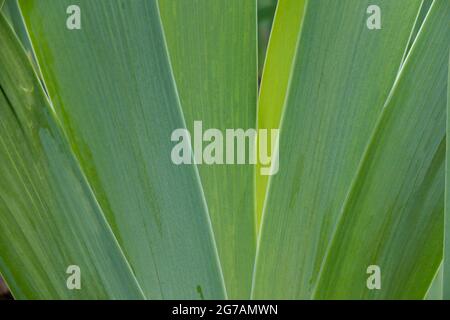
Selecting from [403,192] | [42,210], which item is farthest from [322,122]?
[42,210]

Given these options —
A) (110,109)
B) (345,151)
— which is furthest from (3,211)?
(345,151)

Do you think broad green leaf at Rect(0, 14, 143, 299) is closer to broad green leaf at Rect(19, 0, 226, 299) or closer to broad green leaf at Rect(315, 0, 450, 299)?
broad green leaf at Rect(19, 0, 226, 299)

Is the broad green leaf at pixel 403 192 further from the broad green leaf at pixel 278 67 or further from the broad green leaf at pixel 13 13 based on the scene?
the broad green leaf at pixel 13 13

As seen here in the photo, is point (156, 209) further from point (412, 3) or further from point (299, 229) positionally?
point (412, 3)

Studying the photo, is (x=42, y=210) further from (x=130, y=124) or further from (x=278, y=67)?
(x=278, y=67)

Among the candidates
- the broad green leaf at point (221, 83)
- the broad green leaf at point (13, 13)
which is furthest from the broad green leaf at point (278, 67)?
the broad green leaf at point (13, 13)

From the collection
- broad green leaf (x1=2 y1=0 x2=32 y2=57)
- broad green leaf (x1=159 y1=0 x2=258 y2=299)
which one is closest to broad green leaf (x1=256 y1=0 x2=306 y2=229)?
broad green leaf (x1=159 y1=0 x2=258 y2=299)
